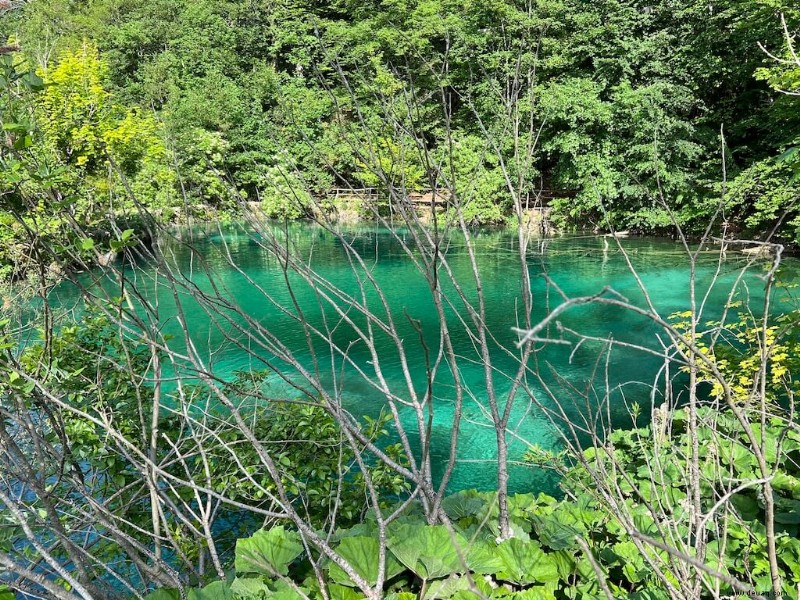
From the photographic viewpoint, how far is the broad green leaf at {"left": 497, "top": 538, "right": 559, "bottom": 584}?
4.60 feet

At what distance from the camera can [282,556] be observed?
1.33 metres

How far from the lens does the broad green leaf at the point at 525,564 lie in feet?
4.60

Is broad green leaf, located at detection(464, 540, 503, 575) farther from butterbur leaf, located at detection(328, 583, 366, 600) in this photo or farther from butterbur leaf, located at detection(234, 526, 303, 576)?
butterbur leaf, located at detection(234, 526, 303, 576)

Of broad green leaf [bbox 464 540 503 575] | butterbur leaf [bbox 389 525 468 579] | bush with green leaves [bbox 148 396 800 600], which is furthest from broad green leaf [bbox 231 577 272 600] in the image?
broad green leaf [bbox 464 540 503 575]

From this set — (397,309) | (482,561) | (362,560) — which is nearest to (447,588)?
(482,561)

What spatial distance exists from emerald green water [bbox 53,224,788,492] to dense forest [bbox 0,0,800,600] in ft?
0.32

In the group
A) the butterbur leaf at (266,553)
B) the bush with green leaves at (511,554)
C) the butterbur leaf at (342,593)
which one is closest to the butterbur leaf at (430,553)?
the bush with green leaves at (511,554)

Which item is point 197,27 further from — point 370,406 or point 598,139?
point 370,406

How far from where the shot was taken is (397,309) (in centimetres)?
1095

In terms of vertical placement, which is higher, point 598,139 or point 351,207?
point 598,139

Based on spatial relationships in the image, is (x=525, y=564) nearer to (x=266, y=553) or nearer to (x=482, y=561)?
(x=482, y=561)

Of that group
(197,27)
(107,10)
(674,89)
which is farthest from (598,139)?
(107,10)

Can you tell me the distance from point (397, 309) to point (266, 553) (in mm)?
9630

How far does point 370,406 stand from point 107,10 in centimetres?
3884
